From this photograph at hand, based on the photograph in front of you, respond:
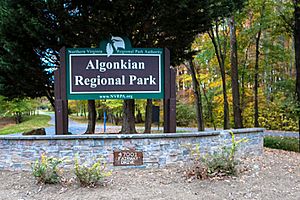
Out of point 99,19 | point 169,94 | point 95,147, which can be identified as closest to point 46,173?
point 95,147

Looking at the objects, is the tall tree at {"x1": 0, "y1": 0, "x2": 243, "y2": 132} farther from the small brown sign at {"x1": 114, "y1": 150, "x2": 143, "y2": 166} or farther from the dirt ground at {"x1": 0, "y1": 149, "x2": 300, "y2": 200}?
the dirt ground at {"x1": 0, "y1": 149, "x2": 300, "y2": 200}

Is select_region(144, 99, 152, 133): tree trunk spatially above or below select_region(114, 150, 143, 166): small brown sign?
above

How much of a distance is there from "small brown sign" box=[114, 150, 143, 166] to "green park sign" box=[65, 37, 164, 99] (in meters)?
1.37

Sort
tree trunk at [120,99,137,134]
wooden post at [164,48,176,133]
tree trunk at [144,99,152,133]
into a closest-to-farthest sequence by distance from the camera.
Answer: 1. wooden post at [164,48,176,133]
2. tree trunk at [120,99,137,134]
3. tree trunk at [144,99,152,133]

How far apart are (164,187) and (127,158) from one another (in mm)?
1259

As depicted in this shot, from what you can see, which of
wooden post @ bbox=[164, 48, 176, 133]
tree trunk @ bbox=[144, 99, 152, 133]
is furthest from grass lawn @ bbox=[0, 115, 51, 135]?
wooden post @ bbox=[164, 48, 176, 133]

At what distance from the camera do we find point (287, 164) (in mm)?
6312

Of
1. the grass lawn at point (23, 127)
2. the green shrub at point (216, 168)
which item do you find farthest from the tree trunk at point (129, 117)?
the grass lawn at point (23, 127)

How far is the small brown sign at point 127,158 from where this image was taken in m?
5.63

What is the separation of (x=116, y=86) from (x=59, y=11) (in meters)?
2.28

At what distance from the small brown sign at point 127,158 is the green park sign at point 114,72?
4.49ft

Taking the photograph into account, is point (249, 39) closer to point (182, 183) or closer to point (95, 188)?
point (182, 183)

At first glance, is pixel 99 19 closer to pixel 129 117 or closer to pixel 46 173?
pixel 129 117

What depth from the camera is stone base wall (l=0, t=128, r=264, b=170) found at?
5.59m
